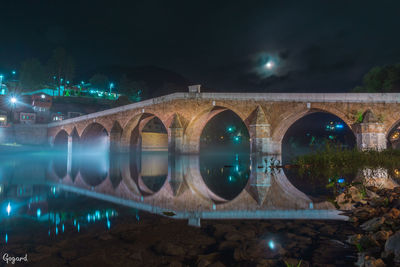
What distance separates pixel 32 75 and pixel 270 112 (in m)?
55.4

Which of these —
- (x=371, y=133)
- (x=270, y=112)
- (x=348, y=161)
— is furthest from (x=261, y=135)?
(x=348, y=161)

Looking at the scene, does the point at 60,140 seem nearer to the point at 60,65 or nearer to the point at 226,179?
the point at 60,65

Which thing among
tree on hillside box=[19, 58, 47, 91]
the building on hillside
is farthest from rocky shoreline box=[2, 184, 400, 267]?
tree on hillside box=[19, 58, 47, 91]

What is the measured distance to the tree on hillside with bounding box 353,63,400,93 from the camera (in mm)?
29266

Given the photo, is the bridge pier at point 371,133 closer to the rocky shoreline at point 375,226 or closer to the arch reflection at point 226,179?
the arch reflection at point 226,179

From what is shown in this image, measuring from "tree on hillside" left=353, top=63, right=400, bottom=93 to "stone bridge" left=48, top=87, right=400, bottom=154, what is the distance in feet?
44.4

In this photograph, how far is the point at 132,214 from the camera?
11.8 feet

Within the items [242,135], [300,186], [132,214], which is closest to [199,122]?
[300,186]

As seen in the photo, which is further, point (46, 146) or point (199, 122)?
point (46, 146)

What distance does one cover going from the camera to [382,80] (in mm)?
31500

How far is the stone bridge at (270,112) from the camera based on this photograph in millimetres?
16594

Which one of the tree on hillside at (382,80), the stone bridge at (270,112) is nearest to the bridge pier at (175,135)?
the stone bridge at (270,112)

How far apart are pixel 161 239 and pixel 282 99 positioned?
693 inches

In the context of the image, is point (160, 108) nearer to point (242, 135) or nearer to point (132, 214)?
point (132, 214)
